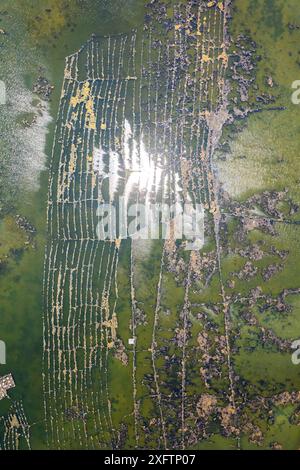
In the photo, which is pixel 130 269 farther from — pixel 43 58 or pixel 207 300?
pixel 43 58

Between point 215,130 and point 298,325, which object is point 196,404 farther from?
point 215,130

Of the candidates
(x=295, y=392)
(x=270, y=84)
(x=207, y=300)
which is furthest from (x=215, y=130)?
(x=295, y=392)

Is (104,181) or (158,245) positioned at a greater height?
(104,181)

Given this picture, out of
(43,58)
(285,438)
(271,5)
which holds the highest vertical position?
(271,5)

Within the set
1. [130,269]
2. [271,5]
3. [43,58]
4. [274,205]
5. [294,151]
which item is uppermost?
[271,5]

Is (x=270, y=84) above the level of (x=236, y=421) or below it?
above

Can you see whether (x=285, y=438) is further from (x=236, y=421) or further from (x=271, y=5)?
(x=271, y=5)

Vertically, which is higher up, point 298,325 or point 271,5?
point 271,5

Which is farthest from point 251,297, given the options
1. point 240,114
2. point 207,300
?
point 240,114
